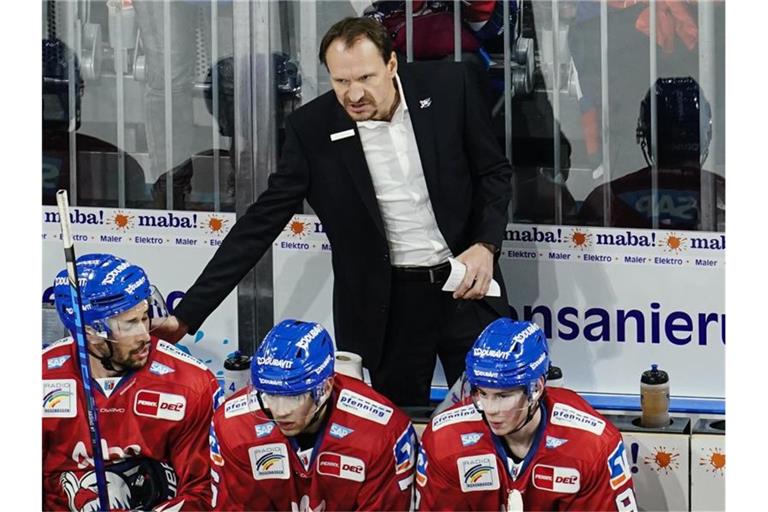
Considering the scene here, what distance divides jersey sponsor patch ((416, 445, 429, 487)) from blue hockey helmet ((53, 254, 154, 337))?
2.92 ft

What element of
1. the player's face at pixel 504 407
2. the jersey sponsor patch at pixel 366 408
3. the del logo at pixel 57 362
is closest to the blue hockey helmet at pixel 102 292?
the del logo at pixel 57 362

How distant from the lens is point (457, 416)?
4297 mm

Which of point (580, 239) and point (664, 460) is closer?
point (664, 460)

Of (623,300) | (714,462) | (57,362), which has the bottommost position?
(714,462)

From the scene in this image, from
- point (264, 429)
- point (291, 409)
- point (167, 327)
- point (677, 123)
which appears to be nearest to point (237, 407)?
point (264, 429)

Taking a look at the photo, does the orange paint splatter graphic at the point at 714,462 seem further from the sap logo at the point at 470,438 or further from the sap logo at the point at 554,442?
the sap logo at the point at 470,438

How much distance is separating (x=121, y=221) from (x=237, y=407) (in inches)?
44.8

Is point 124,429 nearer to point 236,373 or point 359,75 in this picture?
point 236,373

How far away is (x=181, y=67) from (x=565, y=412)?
178 centimetres

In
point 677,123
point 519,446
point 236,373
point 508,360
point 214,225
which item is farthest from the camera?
point 214,225

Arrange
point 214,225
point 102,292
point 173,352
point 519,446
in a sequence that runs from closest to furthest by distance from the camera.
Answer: point 519,446, point 102,292, point 173,352, point 214,225

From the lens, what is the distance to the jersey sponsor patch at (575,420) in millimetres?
4191

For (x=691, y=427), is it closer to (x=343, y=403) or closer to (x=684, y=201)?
(x=684, y=201)

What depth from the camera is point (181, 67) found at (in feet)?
17.0
